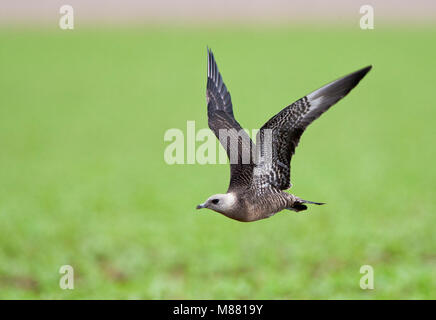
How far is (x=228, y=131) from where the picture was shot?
2.59 metres

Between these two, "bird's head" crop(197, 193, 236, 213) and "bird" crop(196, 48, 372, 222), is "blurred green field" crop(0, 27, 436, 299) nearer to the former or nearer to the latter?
"bird" crop(196, 48, 372, 222)

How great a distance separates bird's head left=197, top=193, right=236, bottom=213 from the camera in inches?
83.7

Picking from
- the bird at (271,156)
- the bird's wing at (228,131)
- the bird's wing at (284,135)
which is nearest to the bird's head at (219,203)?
the bird at (271,156)

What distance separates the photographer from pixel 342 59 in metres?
34.9

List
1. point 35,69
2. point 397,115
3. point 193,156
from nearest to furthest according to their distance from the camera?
point 193,156, point 397,115, point 35,69

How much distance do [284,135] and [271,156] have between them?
0.47ft

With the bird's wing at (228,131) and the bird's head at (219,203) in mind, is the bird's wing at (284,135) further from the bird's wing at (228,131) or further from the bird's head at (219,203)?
the bird's head at (219,203)

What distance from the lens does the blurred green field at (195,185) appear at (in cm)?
1359

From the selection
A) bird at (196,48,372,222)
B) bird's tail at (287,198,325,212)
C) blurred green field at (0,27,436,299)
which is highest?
blurred green field at (0,27,436,299)

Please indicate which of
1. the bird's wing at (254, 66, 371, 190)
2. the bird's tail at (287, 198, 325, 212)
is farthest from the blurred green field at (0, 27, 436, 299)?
the bird's tail at (287, 198, 325, 212)

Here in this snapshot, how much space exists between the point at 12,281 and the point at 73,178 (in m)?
9.28

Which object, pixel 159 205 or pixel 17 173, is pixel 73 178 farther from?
pixel 159 205

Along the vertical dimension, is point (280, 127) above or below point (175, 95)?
below

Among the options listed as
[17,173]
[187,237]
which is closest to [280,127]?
[187,237]
